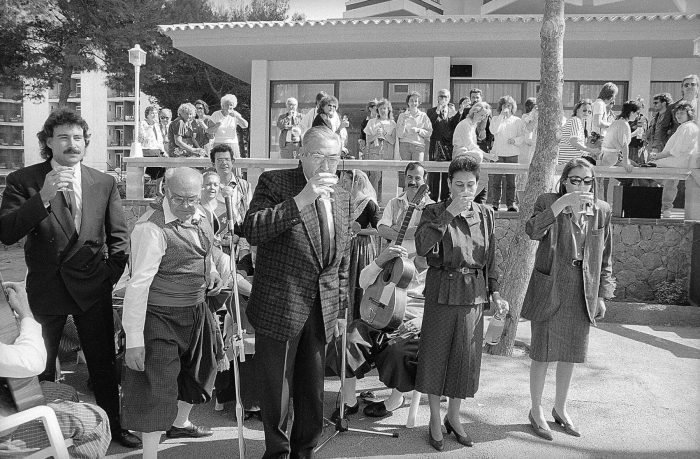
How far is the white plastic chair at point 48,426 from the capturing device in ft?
8.45

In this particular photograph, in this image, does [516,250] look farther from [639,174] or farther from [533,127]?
[533,127]

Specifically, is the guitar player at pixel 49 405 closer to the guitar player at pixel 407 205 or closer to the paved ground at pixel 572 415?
the paved ground at pixel 572 415

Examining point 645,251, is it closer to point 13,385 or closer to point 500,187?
point 500,187

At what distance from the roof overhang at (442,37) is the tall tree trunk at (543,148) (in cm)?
586

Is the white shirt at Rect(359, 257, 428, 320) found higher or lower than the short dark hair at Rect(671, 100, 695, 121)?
lower

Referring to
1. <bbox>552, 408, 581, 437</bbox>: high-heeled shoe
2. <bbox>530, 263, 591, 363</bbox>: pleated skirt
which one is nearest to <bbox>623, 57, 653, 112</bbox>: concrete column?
<bbox>530, 263, 591, 363</bbox>: pleated skirt

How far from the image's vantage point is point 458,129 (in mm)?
9414

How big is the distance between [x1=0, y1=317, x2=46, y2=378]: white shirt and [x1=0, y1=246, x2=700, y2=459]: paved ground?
4.87 ft

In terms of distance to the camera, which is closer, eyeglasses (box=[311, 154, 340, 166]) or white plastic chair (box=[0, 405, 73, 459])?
white plastic chair (box=[0, 405, 73, 459])

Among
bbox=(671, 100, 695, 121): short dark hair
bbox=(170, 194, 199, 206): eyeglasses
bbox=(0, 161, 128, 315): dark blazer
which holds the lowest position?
bbox=(0, 161, 128, 315): dark blazer

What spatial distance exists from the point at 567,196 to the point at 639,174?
4638mm

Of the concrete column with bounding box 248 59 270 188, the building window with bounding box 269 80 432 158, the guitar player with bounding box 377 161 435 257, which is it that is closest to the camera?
the guitar player with bounding box 377 161 435 257

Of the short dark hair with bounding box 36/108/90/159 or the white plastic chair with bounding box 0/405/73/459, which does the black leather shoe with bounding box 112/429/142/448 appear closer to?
the white plastic chair with bounding box 0/405/73/459

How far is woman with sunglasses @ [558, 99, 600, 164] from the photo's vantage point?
8.27 metres
